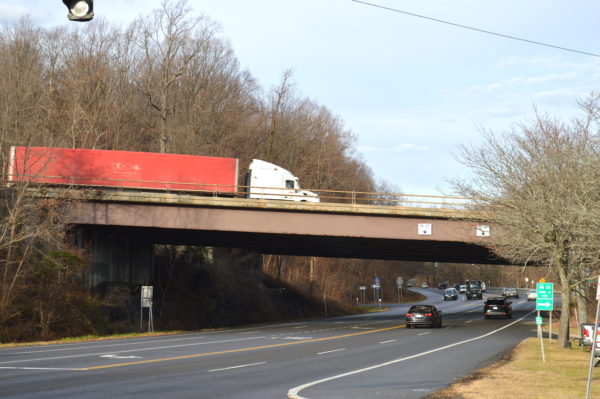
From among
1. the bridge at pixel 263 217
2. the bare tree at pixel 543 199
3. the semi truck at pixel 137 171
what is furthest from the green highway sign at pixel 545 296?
the semi truck at pixel 137 171

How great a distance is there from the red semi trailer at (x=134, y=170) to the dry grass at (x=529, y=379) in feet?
67.8

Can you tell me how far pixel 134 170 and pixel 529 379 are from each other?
1088 inches

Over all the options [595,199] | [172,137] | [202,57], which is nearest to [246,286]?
[172,137]

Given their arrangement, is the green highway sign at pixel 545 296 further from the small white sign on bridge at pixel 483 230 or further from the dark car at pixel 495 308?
the dark car at pixel 495 308

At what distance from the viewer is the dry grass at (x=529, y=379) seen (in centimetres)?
1395

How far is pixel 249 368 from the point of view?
18828 millimetres

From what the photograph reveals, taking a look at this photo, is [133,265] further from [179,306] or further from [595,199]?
[595,199]

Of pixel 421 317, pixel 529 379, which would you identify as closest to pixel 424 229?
pixel 421 317

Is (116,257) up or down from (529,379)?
up

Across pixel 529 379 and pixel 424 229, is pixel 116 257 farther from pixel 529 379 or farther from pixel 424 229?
pixel 529 379

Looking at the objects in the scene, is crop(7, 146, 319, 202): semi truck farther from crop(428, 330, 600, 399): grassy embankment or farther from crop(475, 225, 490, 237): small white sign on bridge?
crop(428, 330, 600, 399): grassy embankment

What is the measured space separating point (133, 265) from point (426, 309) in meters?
17.1

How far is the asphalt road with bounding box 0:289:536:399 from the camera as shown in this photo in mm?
14008

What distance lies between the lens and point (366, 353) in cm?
2444
